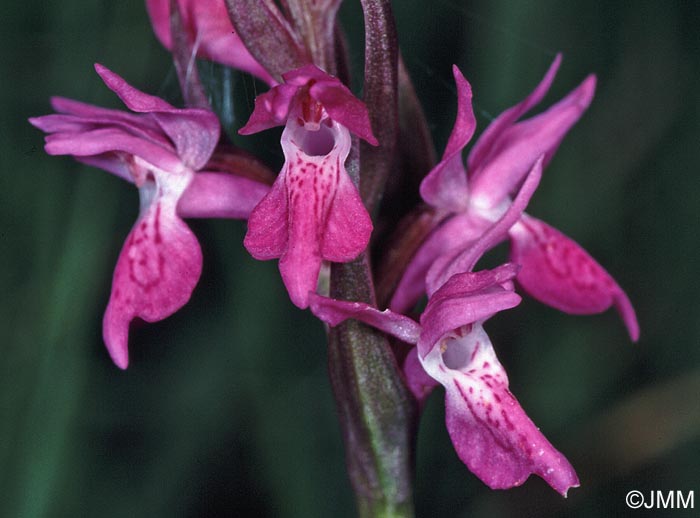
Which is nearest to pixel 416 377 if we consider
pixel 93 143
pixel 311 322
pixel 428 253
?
pixel 428 253

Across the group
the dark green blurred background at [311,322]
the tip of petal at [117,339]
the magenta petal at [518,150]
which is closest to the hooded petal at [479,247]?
the magenta petal at [518,150]

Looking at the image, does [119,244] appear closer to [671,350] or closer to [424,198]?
[424,198]

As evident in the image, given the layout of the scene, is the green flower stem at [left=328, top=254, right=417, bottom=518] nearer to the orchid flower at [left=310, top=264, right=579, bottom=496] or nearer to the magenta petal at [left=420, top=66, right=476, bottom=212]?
the orchid flower at [left=310, top=264, right=579, bottom=496]

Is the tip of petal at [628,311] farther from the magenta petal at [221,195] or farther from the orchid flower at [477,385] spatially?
the magenta petal at [221,195]

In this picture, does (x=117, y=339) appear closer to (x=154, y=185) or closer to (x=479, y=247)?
(x=154, y=185)

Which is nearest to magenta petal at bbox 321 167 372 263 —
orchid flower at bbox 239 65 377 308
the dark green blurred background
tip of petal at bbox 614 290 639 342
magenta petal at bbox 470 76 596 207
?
orchid flower at bbox 239 65 377 308
